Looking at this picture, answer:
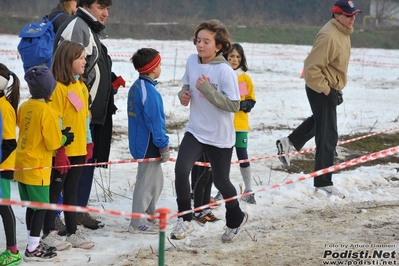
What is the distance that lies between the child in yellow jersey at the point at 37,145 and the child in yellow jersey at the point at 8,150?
0.07 m

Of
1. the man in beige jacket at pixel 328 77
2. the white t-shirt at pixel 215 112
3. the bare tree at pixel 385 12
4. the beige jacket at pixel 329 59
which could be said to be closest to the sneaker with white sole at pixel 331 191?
the man in beige jacket at pixel 328 77

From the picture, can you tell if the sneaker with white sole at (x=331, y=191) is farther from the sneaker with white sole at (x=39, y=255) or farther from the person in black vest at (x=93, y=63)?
the sneaker with white sole at (x=39, y=255)

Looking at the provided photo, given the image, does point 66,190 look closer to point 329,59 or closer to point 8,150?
point 8,150

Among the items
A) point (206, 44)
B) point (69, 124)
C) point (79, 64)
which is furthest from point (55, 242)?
point (206, 44)

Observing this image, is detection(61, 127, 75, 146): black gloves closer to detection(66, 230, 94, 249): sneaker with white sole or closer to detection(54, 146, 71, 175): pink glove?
detection(54, 146, 71, 175): pink glove

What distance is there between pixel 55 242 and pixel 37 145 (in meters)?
0.81

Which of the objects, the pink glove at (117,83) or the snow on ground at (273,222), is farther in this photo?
the pink glove at (117,83)

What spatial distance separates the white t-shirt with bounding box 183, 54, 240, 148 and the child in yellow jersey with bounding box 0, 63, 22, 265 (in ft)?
→ 4.84

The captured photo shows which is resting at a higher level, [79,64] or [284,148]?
[79,64]

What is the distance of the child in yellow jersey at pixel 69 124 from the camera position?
563 cm

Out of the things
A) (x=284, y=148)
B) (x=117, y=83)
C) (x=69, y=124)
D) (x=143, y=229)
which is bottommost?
(x=143, y=229)

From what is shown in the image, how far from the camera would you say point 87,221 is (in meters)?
6.38

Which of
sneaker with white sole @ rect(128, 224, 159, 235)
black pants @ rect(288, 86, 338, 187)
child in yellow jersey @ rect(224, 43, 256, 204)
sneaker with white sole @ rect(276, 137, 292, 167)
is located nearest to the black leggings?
sneaker with white sole @ rect(128, 224, 159, 235)

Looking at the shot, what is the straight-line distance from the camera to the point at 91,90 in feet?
20.8
